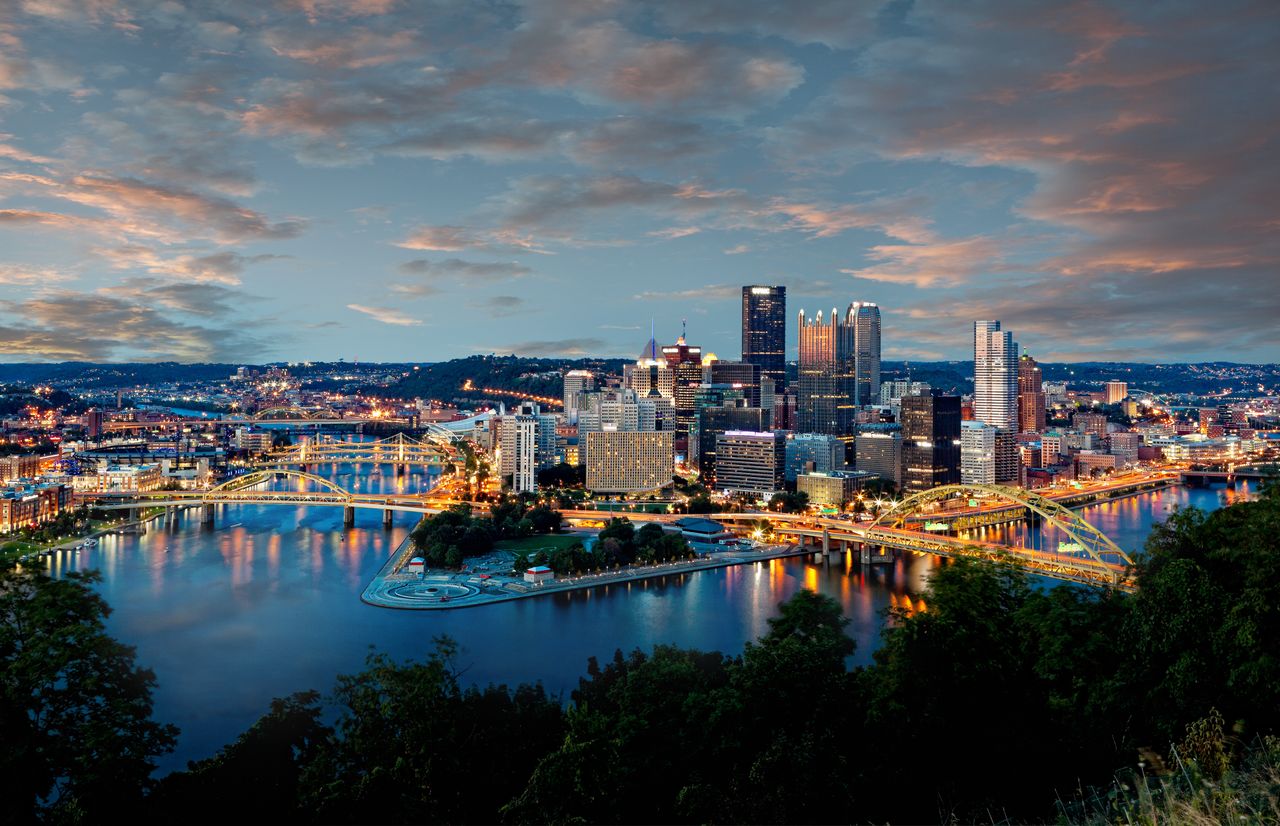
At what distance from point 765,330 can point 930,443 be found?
34542 millimetres

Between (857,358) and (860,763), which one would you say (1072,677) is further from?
(857,358)

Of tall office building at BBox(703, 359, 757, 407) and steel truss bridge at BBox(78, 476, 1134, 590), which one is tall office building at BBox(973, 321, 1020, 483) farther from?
steel truss bridge at BBox(78, 476, 1134, 590)

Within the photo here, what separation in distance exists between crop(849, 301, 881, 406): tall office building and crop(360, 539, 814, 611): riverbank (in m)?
45.8

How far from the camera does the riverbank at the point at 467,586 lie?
16.0 m

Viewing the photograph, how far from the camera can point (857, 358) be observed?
63062 millimetres

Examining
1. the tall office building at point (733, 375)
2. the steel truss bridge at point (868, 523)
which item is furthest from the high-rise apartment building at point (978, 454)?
the tall office building at point (733, 375)

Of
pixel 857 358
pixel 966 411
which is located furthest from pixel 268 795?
pixel 857 358

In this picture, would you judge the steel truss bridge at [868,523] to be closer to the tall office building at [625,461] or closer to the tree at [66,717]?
the tall office building at [625,461]

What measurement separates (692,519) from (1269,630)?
814 inches

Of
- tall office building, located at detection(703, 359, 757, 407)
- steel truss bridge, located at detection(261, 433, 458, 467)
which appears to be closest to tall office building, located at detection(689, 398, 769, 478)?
steel truss bridge, located at detection(261, 433, 458, 467)

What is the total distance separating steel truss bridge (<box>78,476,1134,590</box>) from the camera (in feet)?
57.3

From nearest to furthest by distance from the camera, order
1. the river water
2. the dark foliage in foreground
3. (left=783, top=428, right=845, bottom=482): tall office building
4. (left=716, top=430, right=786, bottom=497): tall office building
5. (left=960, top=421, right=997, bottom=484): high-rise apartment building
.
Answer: the dark foliage in foreground < the river water < (left=716, top=430, right=786, bottom=497): tall office building < (left=960, top=421, right=997, bottom=484): high-rise apartment building < (left=783, top=428, right=845, bottom=482): tall office building

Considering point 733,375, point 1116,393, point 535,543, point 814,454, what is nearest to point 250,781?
point 535,543

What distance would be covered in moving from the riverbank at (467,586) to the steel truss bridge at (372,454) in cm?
2478
